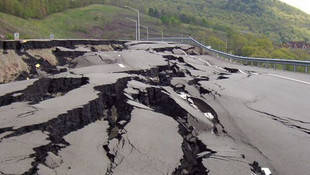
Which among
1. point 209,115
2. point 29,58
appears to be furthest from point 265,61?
point 209,115

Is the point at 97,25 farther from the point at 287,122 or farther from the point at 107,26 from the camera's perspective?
the point at 287,122

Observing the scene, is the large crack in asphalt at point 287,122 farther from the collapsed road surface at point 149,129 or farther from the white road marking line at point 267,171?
the white road marking line at point 267,171

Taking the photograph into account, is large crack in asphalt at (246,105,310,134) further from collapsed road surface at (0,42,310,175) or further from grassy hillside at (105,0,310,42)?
grassy hillside at (105,0,310,42)

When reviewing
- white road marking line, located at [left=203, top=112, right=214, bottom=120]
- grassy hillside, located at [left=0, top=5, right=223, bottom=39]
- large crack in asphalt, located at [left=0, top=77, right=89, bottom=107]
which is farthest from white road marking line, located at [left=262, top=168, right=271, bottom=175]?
grassy hillside, located at [left=0, top=5, right=223, bottom=39]

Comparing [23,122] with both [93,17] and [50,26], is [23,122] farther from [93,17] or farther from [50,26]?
[93,17]

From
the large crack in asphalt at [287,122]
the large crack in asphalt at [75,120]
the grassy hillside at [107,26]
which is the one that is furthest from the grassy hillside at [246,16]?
the large crack in asphalt at [75,120]

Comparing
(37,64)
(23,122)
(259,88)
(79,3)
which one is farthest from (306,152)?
(79,3)
